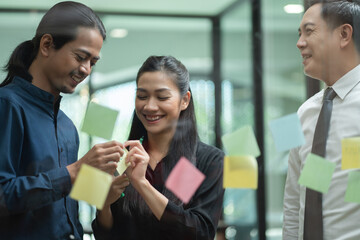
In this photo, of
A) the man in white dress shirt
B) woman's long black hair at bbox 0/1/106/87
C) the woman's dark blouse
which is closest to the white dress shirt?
the man in white dress shirt

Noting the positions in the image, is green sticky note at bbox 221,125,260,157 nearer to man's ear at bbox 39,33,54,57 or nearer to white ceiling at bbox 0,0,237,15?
white ceiling at bbox 0,0,237,15

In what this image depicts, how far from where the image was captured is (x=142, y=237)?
39.3 inches

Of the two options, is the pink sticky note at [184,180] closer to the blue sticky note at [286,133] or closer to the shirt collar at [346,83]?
the blue sticky note at [286,133]

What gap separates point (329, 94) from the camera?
3.93ft

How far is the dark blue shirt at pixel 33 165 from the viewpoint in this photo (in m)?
0.89

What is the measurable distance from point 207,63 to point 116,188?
42cm

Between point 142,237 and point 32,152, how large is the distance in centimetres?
30

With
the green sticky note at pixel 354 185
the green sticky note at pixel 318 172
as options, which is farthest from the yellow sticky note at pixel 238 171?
the green sticky note at pixel 354 185

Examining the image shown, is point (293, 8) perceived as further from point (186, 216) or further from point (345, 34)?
point (186, 216)

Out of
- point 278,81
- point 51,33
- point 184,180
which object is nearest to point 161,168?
point 184,180

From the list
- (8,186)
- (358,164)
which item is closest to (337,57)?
(358,164)

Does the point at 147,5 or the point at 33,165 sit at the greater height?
the point at 147,5

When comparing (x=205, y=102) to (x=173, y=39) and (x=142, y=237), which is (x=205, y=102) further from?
Answer: (x=142, y=237)

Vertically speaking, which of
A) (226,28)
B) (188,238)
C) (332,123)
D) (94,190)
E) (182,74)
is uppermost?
(226,28)
